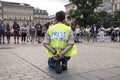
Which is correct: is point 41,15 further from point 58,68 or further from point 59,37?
point 58,68

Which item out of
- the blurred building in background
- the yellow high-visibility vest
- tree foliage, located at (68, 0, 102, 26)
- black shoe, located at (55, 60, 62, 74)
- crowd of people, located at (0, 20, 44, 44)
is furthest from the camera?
the blurred building in background

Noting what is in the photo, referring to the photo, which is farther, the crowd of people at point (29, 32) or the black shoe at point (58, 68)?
the crowd of people at point (29, 32)

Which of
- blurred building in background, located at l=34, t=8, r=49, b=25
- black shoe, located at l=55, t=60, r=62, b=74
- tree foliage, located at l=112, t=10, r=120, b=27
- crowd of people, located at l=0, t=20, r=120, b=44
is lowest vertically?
black shoe, located at l=55, t=60, r=62, b=74

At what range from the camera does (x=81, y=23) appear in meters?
46.1

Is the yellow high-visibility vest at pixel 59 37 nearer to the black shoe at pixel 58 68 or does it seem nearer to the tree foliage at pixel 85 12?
the black shoe at pixel 58 68

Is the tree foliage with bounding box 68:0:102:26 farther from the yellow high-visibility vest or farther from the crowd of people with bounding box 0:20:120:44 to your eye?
the yellow high-visibility vest

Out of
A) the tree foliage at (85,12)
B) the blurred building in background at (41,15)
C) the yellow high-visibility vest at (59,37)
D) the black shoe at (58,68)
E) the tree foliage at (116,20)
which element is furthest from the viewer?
the blurred building in background at (41,15)

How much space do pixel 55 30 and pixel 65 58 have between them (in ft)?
2.59

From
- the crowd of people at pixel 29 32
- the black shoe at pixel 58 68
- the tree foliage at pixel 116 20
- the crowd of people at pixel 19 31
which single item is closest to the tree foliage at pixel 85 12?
the tree foliage at pixel 116 20

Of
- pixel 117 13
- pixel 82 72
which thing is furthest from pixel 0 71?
pixel 117 13

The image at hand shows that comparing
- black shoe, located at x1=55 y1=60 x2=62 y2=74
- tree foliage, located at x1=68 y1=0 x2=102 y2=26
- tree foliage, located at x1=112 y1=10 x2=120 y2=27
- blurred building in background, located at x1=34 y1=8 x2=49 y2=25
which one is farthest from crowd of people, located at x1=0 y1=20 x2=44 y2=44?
blurred building in background, located at x1=34 y1=8 x2=49 y2=25

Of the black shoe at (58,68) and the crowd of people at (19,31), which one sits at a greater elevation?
the crowd of people at (19,31)

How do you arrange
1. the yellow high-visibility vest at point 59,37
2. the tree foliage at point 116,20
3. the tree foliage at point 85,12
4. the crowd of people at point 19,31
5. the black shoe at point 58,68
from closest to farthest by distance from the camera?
1. the black shoe at point 58,68
2. the yellow high-visibility vest at point 59,37
3. the crowd of people at point 19,31
4. the tree foliage at point 85,12
5. the tree foliage at point 116,20

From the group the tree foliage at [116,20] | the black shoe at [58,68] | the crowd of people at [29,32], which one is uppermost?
the tree foliage at [116,20]
